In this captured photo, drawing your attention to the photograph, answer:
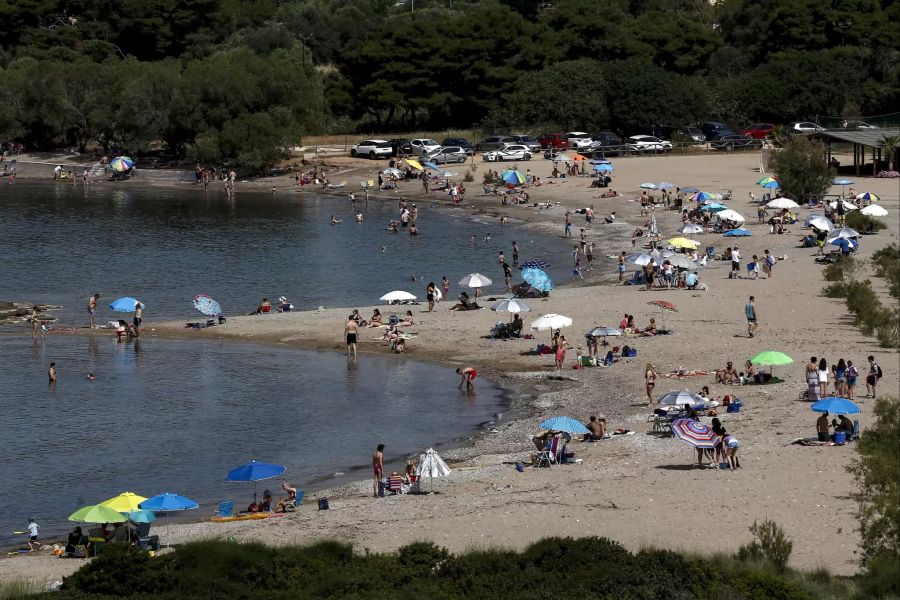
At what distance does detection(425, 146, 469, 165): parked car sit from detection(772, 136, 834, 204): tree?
27.5 m

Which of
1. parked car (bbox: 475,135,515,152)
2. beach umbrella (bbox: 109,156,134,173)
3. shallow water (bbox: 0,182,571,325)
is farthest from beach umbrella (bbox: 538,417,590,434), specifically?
beach umbrella (bbox: 109,156,134,173)

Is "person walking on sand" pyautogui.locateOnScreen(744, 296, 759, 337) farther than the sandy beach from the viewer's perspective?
Yes

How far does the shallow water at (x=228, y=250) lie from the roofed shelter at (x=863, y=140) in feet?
47.6

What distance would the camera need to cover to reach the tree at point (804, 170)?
197 feet

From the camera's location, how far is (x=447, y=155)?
8438 centimetres

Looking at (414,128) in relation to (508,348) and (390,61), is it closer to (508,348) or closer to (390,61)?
(390,61)

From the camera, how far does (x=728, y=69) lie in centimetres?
9475

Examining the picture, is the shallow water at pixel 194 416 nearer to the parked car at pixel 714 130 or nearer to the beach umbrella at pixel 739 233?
the beach umbrella at pixel 739 233

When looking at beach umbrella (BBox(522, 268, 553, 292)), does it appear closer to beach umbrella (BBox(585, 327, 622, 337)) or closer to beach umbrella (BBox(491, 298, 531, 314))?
beach umbrella (BBox(491, 298, 531, 314))

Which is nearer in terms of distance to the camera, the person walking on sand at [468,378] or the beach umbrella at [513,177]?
the person walking on sand at [468,378]

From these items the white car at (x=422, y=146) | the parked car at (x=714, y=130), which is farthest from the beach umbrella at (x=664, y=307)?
the parked car at (x=714, y=130)

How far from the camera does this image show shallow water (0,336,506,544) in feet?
94.6

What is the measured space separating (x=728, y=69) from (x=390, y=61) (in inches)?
943

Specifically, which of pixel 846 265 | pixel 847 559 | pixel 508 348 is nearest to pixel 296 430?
pixel 508 348
